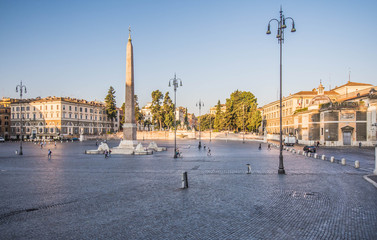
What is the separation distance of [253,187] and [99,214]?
7054 millimetres

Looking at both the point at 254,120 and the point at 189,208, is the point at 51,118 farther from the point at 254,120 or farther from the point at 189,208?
the point at 189,208

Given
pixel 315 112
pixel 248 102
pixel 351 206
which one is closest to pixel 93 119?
pixel 248 102

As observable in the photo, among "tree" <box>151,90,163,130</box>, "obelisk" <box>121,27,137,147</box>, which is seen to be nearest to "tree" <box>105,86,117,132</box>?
"tree" <box>151,90,163,130</box>

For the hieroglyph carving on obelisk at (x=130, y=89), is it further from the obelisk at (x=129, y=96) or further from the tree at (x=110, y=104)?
the tree at (x=110, y=104)

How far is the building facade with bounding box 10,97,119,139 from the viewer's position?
76.5 metres

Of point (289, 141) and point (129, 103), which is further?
point (289, 141)

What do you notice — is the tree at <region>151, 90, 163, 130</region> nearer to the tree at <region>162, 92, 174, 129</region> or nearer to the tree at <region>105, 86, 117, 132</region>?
the tree at <region>162, 92, 174, 129</region>

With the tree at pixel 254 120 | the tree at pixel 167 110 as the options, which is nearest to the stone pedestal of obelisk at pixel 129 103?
the tree at pixel 254 120

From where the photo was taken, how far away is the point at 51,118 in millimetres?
77125

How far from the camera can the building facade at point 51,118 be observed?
7650 centimetres

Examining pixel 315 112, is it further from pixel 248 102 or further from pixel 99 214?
pixel 99 214

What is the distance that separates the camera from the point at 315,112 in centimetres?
5128

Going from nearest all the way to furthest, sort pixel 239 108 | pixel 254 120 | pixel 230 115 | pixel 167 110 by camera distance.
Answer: pixel 254 120 < pixel 239 108 < pixel 230 115 < pixel 167 110

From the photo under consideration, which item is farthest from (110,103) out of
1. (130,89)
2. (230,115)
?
(130,89)
